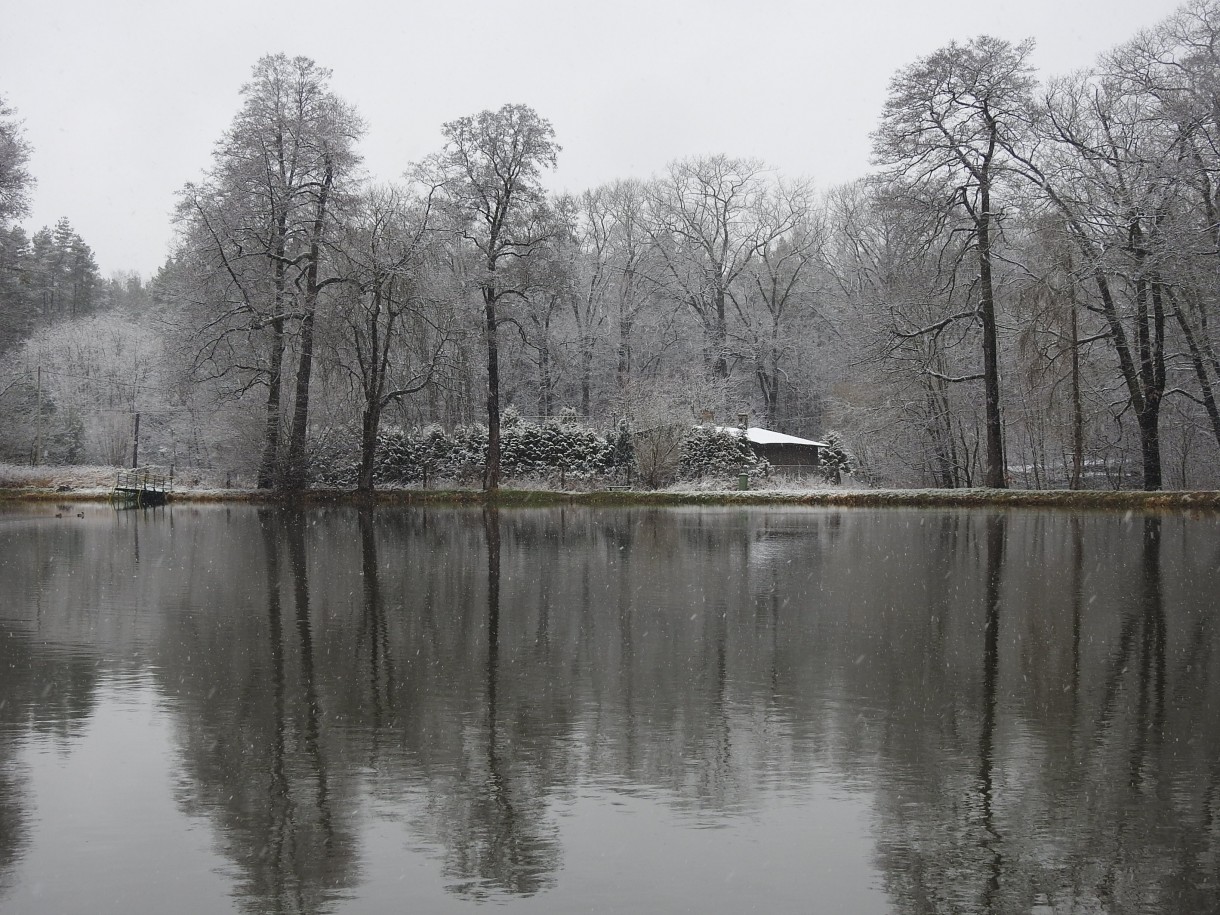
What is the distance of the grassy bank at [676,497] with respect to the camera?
30.5m

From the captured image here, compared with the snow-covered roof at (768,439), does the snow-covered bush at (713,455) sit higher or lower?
lower

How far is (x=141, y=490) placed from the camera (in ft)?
122

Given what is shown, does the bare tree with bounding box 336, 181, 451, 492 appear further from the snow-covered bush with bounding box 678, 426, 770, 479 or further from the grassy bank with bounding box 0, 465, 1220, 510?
the snow-covered bush with bounding box 678, 426, 770, 479

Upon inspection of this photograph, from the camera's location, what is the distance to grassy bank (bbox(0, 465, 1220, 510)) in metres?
30.5

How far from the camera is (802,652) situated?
916 centimetres

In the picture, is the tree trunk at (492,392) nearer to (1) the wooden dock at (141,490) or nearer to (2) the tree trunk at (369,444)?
(2) the tree trunk at (369,444)

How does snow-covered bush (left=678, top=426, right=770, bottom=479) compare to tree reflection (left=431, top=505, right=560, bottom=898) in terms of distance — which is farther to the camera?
snow-covered bush (left=678, top=426, right=770, bottom=479)

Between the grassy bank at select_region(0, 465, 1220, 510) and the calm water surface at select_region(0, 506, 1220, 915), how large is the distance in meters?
17.2

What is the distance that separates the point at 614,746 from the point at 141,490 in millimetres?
34278

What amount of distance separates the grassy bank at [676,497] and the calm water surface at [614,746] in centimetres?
1721

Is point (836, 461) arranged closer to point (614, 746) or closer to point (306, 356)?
point (306, 356)

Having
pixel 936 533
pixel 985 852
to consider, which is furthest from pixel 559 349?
pixel 985 852

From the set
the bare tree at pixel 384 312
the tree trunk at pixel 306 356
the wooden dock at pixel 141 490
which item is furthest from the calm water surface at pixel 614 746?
the wooden dock at pixel 141 490

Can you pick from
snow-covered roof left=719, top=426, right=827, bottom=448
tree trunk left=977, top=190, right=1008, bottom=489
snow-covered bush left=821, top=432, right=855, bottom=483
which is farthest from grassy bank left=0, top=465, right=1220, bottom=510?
snow-covered roof left=719, top=426, right=827, bottom=448
